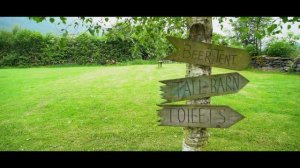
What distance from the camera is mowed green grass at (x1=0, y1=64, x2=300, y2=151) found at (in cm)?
644

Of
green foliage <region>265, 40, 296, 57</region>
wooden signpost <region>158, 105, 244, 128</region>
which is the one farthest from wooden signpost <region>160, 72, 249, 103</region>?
green foliage <region>265, 40, 296, 57</region>

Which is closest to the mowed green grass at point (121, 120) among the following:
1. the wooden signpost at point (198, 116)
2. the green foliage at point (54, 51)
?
the wooden signpost at point (198, 116)

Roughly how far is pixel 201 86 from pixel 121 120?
5353 mm

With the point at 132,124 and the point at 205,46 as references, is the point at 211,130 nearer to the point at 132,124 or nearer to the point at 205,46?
the point at 132,124

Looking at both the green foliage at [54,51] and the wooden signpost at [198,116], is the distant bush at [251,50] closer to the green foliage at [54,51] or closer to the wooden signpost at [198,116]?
the green foliage at [54,51]

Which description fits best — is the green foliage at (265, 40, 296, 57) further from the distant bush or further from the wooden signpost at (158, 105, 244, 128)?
the wooden signpost at (158, 105, 244, 128)

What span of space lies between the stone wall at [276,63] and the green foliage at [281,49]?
86cm

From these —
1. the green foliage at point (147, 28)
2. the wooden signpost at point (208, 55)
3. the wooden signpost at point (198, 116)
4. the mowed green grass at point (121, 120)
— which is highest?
the green foliage at point (147, 28)

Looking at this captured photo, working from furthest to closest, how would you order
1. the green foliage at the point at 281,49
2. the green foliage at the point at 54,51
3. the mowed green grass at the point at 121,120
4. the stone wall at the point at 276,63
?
the green foliage at the point at 54,51
the green foliage at the point at 281,49
the stone wall at the point at 276,63
the mowed green grass at the point at 121,120

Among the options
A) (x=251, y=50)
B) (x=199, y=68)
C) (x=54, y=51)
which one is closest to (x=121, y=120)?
(x=199, y=68)

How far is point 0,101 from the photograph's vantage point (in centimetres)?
1105

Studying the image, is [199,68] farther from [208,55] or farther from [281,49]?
[281,49]

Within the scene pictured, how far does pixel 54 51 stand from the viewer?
2941 centimetres

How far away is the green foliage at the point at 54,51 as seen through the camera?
28828 mm
